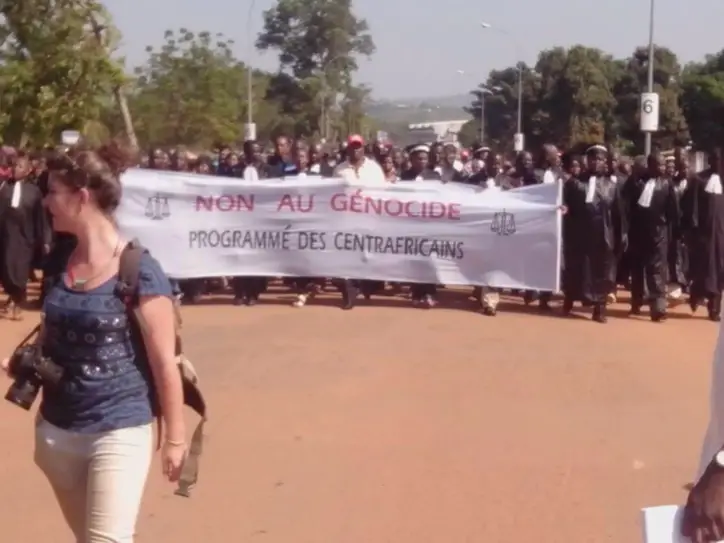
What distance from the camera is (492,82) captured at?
334 feet

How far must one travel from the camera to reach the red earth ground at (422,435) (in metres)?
6.26

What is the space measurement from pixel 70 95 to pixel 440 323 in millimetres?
13301

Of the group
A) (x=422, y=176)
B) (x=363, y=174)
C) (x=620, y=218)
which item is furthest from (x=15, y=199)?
(x=620, y=218)

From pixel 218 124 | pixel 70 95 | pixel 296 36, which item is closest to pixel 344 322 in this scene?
pixel 70 95

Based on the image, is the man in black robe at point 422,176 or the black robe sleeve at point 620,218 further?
the man in black robe at point 422,176

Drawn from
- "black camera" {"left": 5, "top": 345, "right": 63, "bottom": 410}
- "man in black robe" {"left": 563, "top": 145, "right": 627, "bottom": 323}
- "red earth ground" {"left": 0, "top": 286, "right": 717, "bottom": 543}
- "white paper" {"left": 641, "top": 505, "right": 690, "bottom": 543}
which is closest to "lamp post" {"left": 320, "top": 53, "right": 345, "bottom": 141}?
"man in black robe" {"left": 563, "top": 145, "right": 627, "bottom": 323}

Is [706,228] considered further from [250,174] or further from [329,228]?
[250,174]

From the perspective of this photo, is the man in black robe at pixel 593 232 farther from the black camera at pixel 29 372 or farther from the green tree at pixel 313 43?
the green tree at pixel 313 43

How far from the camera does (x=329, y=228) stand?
45.6 feet

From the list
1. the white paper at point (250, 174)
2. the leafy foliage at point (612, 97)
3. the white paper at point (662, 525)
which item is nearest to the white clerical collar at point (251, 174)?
the white paper at point (250, 174)

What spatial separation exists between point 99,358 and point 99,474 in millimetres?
359

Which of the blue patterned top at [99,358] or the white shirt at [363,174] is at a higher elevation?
the white shirt at [363,174]

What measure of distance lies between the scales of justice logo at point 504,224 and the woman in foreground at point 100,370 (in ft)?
31.8

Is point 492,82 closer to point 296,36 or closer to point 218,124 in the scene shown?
point 296,36
